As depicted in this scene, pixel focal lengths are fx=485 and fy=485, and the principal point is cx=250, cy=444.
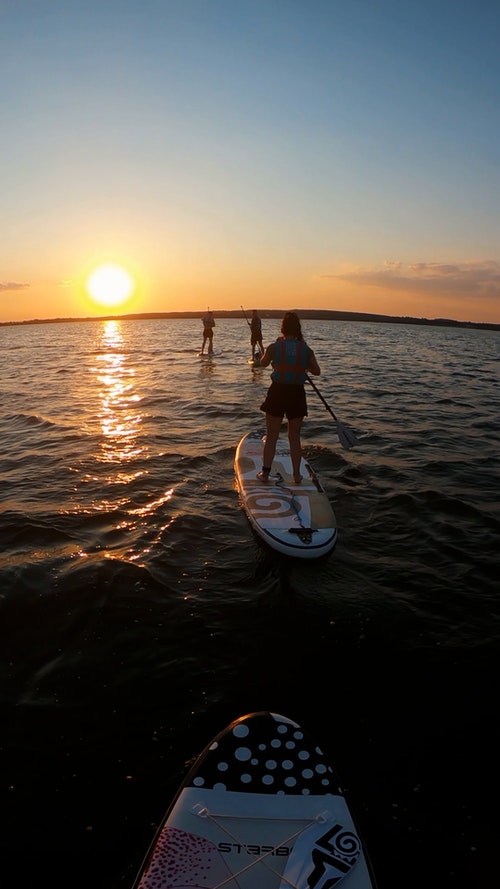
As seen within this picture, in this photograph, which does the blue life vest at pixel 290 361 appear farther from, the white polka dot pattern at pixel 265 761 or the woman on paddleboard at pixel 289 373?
the white polka dot pattern at pixel 265 761

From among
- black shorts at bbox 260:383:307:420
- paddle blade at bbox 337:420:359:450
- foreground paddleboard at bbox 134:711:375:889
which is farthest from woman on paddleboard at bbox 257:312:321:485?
foreground paddleboard at bbox 134:711:375:889

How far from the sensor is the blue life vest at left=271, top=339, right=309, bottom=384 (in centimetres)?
732

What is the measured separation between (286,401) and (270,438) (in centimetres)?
76

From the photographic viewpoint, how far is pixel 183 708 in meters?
4.22

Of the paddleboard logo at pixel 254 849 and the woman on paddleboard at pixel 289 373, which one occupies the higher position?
the woman on paddleboard at pixel 289 373

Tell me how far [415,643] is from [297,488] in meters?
3.47

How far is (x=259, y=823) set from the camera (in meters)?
3.17

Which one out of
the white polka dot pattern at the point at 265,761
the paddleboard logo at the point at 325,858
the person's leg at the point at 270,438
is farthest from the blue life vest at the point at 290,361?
the paddleboard logo at the point at 325,858

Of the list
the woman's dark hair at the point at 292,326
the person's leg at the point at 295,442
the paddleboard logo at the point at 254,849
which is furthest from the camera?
the person's leg at the point at 295,442

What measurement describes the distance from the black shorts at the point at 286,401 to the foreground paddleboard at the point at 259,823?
4.69 meters

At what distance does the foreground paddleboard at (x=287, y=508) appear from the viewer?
21.4ft

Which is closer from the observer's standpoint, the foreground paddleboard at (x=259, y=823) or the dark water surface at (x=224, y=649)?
the foreground paddleboard at (x=259, y=823)

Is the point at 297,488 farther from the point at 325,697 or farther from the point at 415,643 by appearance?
the point at 325,697

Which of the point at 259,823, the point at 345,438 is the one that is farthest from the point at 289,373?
the point at 259,823
